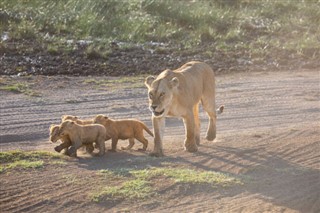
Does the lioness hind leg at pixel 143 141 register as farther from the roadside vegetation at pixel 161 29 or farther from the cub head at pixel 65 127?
the roadside vegetation at pixel 161 29

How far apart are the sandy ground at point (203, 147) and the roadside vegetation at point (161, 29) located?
2.55 meters

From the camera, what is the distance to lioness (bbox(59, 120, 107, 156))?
12.8m

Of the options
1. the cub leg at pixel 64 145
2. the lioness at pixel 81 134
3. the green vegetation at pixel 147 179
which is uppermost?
the lioness at pixel 81 134

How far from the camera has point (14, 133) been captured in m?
14.7

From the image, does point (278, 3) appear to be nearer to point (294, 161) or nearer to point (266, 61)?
point (266, 61)

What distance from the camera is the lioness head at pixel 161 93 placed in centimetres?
1280

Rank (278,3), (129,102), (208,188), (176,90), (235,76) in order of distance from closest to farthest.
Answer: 1. (208,188)
2. (176,90)
3. (129,102)
4. (235,76)
5. (278,3)

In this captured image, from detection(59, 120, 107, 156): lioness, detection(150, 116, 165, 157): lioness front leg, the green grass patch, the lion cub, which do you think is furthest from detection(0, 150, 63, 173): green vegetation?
the green grass patch

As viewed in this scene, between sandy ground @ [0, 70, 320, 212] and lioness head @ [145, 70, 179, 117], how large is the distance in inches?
27.8

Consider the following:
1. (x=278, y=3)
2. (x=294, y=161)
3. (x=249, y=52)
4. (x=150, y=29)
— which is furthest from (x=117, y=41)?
(x=294, y=161)

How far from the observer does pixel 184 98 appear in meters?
13.5

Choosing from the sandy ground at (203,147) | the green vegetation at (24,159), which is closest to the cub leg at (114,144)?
the sandy ground at (203,147)

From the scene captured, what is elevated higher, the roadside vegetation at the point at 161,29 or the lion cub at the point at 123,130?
the roadside vegetation at the point at 161,29

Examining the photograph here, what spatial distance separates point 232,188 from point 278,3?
20.1m
